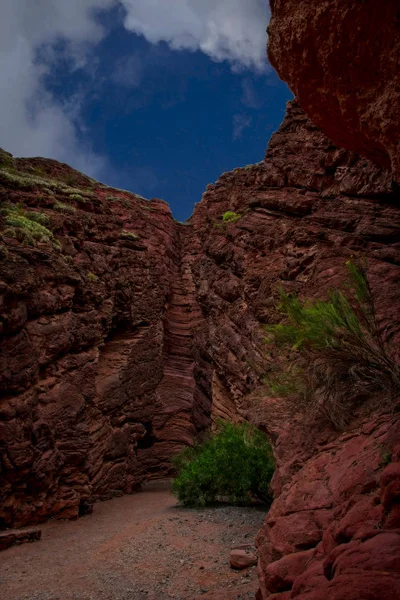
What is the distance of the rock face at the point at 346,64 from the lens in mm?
3989

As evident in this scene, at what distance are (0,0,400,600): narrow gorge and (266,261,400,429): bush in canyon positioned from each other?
0.89ft

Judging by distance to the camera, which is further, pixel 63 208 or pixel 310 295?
pixel 63 208

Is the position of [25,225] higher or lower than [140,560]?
higher

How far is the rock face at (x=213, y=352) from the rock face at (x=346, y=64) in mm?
2678

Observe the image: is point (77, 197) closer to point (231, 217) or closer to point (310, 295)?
point (231, 217)

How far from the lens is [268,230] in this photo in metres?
14.1

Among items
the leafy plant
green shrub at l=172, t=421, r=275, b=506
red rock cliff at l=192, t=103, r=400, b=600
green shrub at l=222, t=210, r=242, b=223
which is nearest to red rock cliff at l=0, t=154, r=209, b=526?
the leafy plant

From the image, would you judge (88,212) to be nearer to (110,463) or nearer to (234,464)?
(110,463)

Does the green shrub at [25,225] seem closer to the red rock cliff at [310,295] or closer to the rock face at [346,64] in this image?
the red rock cliff at [310,295]

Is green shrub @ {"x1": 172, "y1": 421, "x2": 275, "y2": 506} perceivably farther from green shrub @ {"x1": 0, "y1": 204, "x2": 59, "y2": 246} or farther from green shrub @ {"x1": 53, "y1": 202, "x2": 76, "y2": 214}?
green shrub @ {"x1": 53, "y1": 202, "x2": 76, "y2": 214}

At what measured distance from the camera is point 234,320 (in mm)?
15555

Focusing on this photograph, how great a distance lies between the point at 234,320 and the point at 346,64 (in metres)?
11.5

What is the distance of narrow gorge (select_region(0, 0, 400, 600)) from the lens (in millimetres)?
3971

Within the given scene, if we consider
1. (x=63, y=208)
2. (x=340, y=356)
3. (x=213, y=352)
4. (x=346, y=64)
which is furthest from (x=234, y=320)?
(x=346, y=64)
